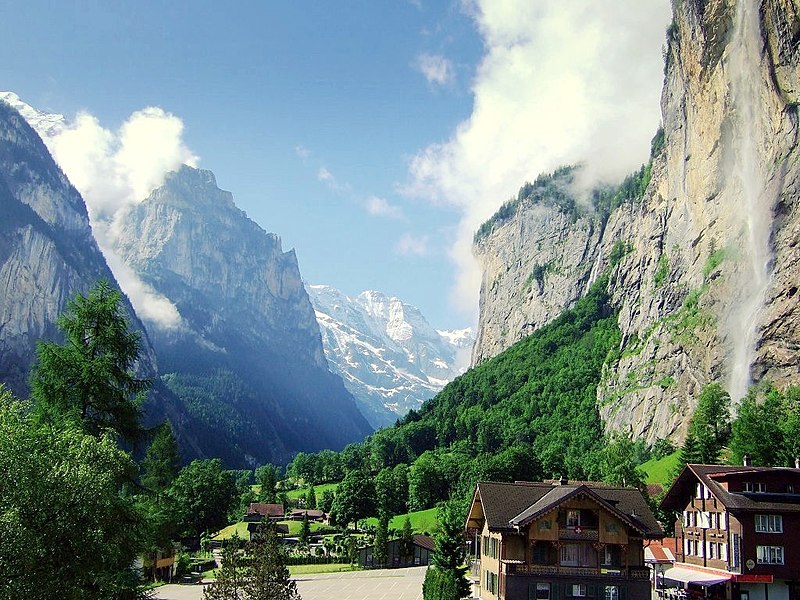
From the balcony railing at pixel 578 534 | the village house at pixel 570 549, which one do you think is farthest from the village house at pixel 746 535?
the balcony railing at pixel 578 534

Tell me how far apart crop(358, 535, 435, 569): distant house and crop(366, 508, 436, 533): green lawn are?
12.2 metres

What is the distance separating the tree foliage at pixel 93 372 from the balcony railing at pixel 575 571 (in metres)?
31.8

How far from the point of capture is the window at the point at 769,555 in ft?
191

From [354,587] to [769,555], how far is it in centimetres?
4142

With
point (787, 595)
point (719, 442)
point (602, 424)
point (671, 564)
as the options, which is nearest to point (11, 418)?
point (787, 595)

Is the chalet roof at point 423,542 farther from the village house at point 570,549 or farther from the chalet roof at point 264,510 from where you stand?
the chalet roof at point 264,510

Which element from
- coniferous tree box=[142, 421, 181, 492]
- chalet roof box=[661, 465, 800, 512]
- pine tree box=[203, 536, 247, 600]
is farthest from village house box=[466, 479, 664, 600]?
coniferous tree box=[142, 421, 181, 492]

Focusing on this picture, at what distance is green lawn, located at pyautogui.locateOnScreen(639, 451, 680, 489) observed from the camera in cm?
11825

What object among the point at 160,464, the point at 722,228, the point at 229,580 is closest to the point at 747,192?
the point at 722,228

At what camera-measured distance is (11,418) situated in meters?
26.2

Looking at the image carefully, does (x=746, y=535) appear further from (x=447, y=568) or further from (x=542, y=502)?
(x=447, y=568)

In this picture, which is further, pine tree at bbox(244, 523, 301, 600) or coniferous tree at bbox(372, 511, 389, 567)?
coniferous tree at bbox(372, 511, 389, 567)

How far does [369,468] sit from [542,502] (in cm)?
14484

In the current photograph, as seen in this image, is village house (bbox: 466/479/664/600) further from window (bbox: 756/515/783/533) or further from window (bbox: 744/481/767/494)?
window (bbox: 744/481/767/494)
